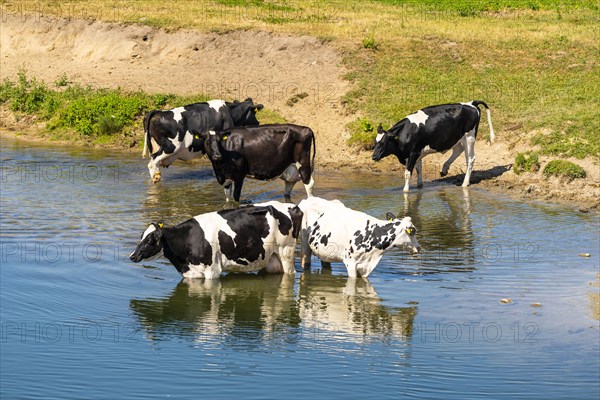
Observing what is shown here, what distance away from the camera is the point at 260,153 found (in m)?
21.2

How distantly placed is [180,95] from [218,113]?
224 inches

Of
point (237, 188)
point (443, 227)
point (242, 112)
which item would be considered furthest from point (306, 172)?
point (443, 227)

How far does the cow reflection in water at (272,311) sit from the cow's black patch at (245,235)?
0.44m

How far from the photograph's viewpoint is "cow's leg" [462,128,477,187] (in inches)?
912

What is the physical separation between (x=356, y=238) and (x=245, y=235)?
5.17ft

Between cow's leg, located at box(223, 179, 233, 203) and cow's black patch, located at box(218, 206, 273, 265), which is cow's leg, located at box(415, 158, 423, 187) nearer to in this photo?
cow's leg, located at box(223, 179, 233, 203)

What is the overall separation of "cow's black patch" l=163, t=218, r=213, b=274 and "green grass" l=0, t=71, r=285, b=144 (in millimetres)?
12247

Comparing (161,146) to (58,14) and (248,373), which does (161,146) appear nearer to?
(248,373)

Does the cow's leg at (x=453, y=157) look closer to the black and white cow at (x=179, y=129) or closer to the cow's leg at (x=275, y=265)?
the black and white cow at (x=179, y=129)

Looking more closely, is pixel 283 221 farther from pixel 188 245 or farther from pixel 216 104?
pixel 216 104

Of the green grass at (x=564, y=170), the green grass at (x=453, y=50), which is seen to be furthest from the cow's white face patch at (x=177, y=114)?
the green grass at (x=564, y=170)

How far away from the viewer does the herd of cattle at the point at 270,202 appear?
1556 cm

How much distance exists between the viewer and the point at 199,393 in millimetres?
11523

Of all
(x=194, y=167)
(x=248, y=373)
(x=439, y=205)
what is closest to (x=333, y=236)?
(x=248, y=373)
